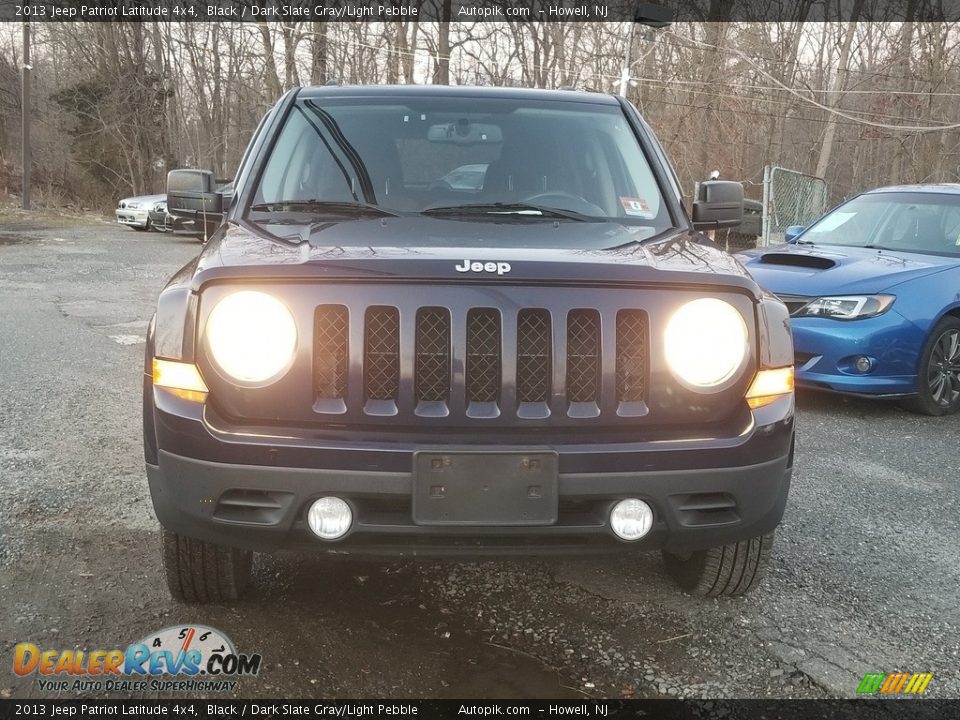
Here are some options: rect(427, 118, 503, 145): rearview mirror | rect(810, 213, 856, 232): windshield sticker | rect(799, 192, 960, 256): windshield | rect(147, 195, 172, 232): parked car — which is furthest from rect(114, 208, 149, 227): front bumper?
rect(427, 118, 503, 145): rearview mirror

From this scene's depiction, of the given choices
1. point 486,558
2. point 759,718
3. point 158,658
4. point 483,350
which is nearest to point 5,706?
point 158,658

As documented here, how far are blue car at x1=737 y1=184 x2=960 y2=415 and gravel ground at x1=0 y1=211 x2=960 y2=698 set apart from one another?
1.13m

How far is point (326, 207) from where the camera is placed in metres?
3.30

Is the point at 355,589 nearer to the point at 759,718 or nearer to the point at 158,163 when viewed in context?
the point at 759,718

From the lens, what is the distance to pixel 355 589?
3.09m

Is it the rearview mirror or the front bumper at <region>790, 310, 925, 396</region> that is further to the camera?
the front bumper at <region>790, 310, 925, 396</region>

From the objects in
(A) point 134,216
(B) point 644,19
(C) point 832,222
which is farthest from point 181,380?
(B) point 644,19

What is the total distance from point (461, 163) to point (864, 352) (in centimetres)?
340

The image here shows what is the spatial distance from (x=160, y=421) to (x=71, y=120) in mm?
33798

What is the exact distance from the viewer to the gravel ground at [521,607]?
253 cm

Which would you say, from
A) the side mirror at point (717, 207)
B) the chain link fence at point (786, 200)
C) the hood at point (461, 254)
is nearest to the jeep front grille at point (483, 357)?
the hood at point (461, 254)

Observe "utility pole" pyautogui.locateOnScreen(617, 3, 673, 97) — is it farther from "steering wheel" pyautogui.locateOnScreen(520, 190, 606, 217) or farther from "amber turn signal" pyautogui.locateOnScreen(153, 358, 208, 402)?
"amber turn signal" pyautogui.locateOnScreen(153, 358, 208, 402)

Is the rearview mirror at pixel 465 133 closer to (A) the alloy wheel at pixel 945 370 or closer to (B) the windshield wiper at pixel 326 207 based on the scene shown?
(B) the windshield wiper at pixel 326 207

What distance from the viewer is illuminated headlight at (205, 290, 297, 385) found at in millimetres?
2412
